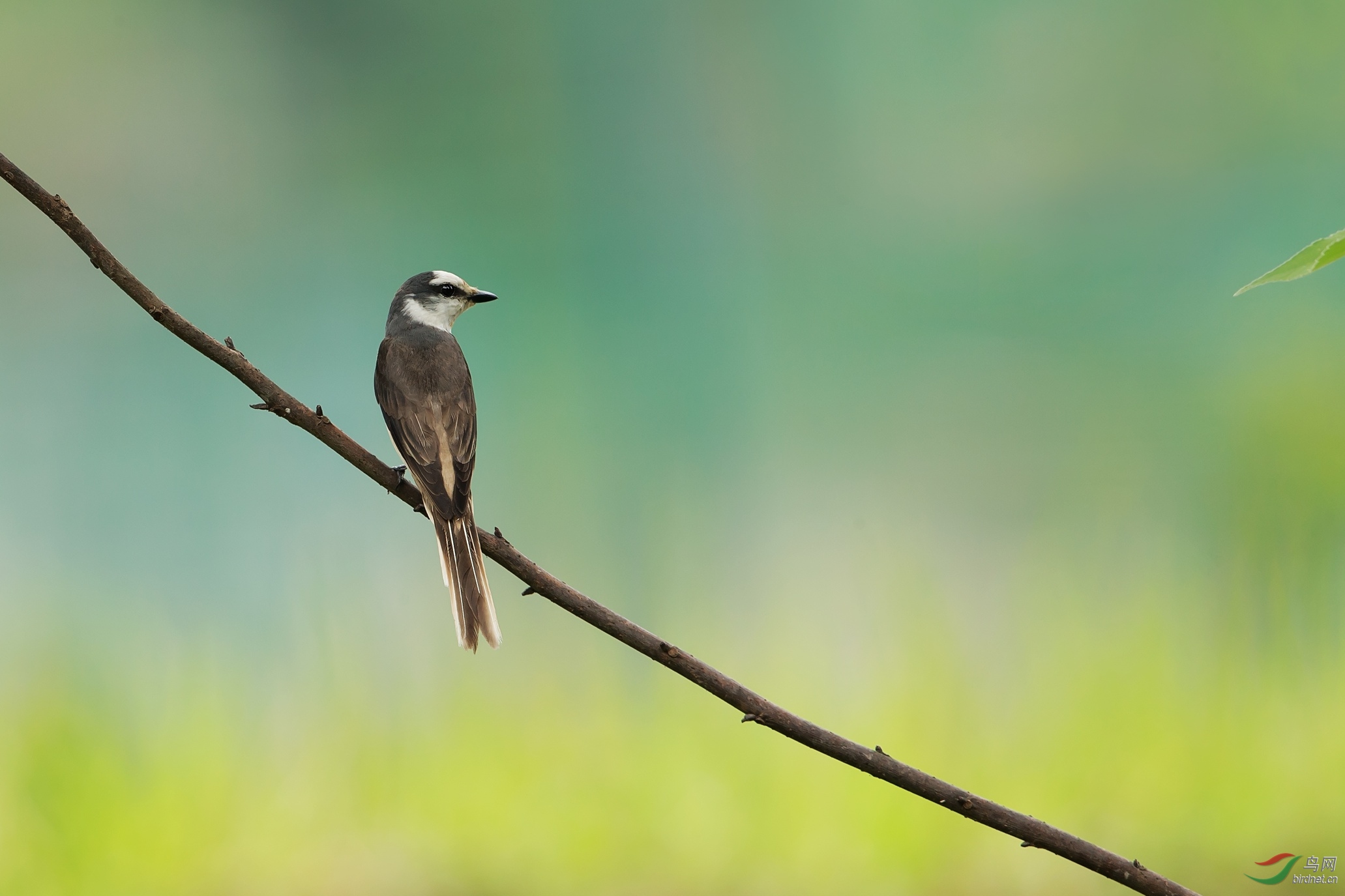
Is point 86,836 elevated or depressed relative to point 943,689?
depressed

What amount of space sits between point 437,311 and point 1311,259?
2.10 meters

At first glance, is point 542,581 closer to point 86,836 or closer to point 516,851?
point 516,851

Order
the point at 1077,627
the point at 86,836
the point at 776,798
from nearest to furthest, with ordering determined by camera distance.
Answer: the point at 86,836, the point at 776,798, the point at 1077,627

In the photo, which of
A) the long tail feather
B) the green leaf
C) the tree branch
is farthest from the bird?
the green leaf

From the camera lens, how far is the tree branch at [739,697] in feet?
3.96

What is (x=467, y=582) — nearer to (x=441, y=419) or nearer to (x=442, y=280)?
(x=441, y=419)

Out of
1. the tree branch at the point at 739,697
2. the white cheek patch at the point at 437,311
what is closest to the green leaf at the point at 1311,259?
the tree branch at the point at 739,697

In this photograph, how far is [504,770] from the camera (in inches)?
113

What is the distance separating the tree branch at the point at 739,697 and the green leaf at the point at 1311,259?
0.75 m

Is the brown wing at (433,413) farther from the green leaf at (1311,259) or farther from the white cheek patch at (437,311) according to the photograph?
the green leaf at (1311,259)

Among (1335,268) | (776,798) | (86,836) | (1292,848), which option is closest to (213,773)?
(86,836)

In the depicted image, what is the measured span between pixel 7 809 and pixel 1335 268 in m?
4.13

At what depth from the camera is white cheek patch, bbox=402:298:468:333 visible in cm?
245

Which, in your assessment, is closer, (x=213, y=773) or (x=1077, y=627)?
(x=213, y=773)
